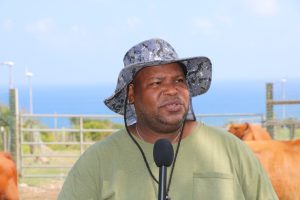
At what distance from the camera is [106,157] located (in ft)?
9.59

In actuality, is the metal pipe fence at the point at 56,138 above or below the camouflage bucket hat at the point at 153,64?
below

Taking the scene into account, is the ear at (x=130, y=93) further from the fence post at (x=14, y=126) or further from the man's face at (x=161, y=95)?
the fence post at (x=14, y=126)

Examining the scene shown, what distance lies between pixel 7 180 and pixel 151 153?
5950 mm

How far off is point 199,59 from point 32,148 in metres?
13.9

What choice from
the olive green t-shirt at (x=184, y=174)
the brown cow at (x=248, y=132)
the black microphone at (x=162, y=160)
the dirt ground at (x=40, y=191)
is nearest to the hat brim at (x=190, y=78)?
the olive green t-shirt at (x=184, y=174)

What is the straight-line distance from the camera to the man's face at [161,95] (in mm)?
2818

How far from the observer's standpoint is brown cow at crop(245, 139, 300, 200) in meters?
7.55

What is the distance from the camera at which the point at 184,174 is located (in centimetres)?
282

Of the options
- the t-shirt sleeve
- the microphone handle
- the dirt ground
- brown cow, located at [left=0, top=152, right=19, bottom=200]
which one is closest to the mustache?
the t-shirt sleeve

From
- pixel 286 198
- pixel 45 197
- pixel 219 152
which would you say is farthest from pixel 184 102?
pixel 45 197

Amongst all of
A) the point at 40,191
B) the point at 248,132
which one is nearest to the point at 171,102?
the point at 248,132

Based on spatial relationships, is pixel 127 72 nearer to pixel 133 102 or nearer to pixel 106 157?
pixel 133 102

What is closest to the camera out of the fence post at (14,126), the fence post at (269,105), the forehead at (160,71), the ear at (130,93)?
the forehead at (160,71)

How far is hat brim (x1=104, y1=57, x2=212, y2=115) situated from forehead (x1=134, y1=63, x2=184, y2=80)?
0.08 feet
